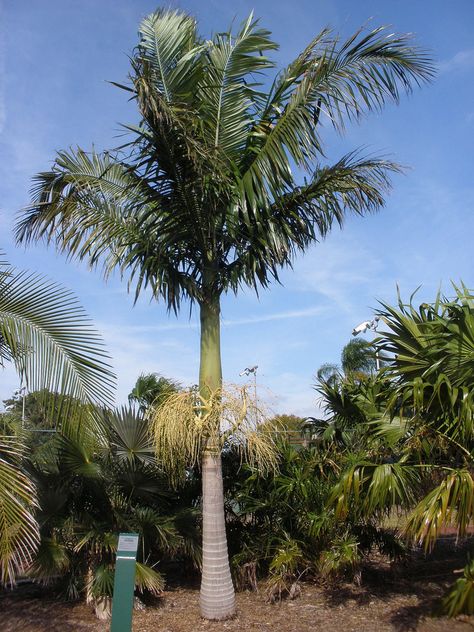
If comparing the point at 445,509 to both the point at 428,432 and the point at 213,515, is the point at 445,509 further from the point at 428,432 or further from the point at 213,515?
the point at 213,515

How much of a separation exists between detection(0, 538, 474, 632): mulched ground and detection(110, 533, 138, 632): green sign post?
2201 millimetres

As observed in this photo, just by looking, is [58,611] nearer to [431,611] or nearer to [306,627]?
[306,627]

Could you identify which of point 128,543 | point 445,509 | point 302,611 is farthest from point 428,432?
point 128,543

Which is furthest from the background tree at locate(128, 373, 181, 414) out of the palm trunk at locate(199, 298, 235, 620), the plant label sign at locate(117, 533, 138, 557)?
the plant label sign at locate(117, 533, 138, 557)

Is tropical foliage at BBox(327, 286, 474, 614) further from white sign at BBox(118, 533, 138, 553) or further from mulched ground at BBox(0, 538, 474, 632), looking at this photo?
white sign at BBox(118, 533, 138, 553)

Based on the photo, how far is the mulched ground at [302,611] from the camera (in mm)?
6781

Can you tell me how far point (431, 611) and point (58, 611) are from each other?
15.2ft

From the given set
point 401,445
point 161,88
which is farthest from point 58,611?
point 161,88

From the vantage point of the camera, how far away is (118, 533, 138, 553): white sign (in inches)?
200

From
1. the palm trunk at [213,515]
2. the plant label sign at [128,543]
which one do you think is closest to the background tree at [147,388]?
the palm trunk at [213,515]

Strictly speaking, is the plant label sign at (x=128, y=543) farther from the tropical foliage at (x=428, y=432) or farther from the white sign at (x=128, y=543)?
the tropical foliage at (x=428, y=432)

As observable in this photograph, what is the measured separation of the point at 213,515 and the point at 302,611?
1712mm

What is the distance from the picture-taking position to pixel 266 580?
8617mm

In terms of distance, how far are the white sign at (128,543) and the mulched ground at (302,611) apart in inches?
92.0
